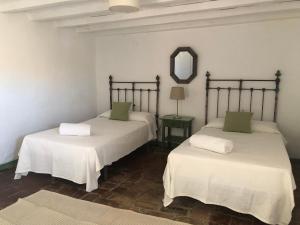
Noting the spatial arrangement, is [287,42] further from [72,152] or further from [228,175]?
[72,152]

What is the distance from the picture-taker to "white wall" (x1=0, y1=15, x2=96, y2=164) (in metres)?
3.72

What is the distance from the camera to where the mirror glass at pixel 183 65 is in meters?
4.60

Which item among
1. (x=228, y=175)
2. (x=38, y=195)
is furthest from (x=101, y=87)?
(x=228, y=175)

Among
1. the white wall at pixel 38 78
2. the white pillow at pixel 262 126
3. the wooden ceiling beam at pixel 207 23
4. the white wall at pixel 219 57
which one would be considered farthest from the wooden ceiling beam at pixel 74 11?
the white pillow at pixel 262 126

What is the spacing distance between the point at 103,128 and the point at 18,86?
1458 mm

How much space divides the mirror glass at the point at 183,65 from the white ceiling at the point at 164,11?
516 mm

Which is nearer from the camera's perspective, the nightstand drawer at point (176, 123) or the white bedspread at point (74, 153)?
the white bedspread at point (74, 153)

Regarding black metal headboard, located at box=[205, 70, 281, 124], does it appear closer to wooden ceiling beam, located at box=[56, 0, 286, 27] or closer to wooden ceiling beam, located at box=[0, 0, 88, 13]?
wooden ceiling beam, located at box=[56, 0, 286, 27]

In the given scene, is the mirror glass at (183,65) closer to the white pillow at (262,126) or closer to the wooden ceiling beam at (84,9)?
the white pillow at (262,126)

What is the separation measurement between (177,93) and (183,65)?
0.61 m

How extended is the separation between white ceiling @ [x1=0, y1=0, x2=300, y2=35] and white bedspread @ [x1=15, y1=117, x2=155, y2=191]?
1.71m

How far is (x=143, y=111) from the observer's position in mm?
5152

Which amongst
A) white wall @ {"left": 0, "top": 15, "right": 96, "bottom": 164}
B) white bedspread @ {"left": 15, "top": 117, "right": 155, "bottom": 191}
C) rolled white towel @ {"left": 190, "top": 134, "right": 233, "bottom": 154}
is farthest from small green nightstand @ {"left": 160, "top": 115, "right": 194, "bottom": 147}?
white wall @ {"left": 0, "top": 15, "right": 96, "bottom": 164}

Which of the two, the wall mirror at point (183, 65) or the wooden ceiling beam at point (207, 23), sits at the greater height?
the wooden ceiling beam at point (207, 23)
